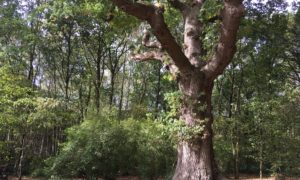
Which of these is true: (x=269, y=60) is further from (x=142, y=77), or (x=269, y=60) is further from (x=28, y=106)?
(x=28, y=106)

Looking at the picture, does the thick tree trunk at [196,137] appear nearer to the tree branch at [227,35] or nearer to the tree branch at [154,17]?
the tree branch at [227,35]

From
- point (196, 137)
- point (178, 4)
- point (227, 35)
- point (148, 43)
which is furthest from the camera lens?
point (178, 4)

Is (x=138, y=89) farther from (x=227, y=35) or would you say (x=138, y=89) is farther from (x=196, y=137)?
(x=227, y=35)

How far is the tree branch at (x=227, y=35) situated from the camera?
7.03m

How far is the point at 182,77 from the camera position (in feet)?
27.4

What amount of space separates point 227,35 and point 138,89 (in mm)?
25650

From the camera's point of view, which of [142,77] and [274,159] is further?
[142,77]

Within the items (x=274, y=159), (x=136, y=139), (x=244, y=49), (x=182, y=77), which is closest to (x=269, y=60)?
(x=244, y=49)

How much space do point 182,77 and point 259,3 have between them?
44.9 feet

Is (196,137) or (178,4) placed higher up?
(178,4)

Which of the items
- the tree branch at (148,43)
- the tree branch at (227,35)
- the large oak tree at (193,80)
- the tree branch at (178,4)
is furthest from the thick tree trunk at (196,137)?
the tree branch at (178,4)

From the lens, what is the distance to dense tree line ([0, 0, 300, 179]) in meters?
8.99

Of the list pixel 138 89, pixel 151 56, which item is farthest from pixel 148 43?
pixel 138 89

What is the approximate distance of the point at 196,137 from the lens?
26.3 ft
